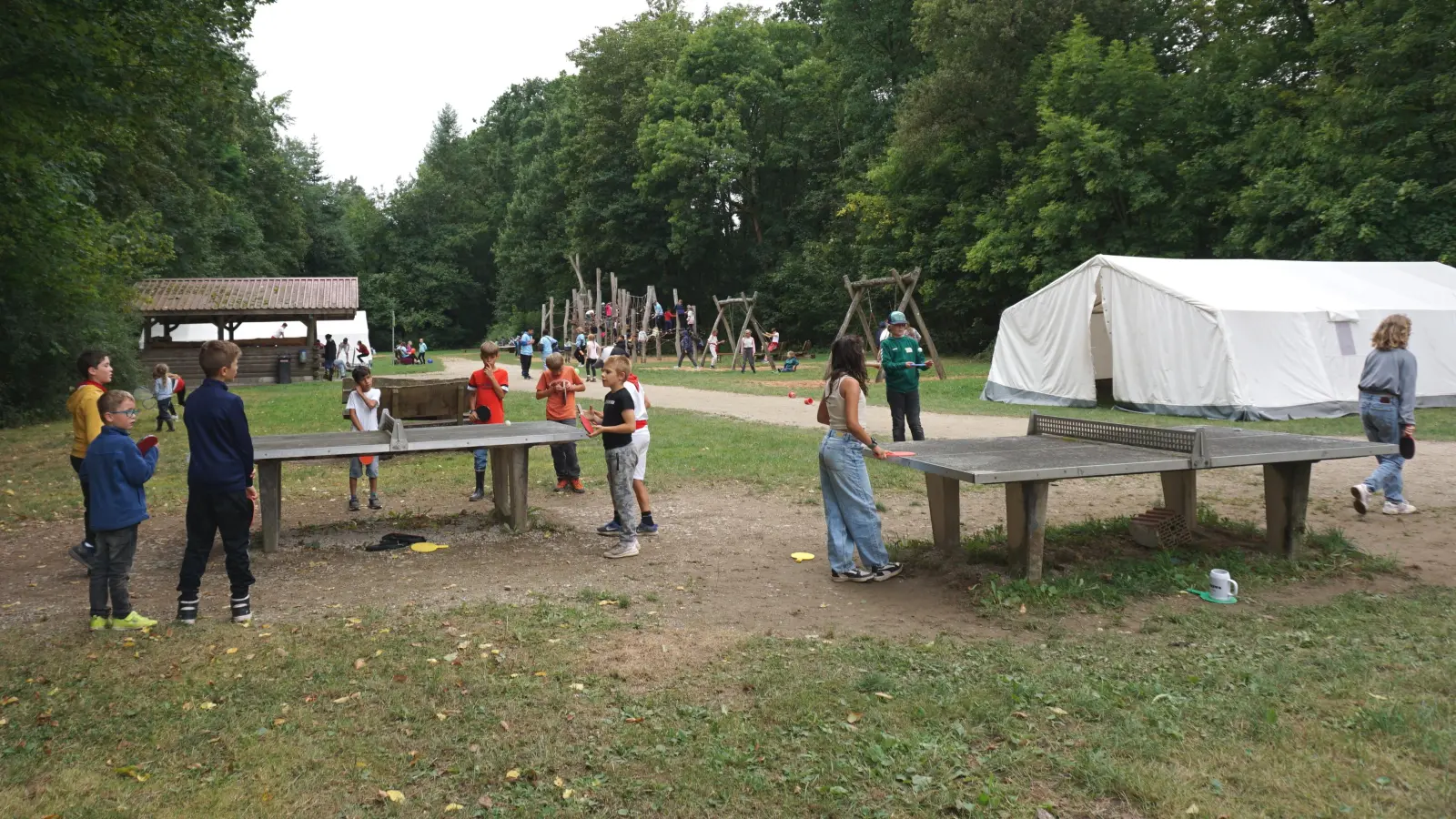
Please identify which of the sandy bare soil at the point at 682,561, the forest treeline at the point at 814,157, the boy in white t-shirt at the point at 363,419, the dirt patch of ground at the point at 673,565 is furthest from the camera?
the forest treeline at the point at 814,157

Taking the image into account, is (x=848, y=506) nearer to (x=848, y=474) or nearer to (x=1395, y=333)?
(x=848, y=474)

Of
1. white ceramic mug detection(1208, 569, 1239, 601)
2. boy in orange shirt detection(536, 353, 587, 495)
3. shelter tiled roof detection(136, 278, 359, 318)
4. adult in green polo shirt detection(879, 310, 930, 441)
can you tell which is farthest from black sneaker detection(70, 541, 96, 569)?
shelter tiled roof detection(136, 278, 359, 318)

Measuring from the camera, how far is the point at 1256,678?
443cm

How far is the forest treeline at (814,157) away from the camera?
16.5 metres

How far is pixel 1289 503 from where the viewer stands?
6773 millimetres

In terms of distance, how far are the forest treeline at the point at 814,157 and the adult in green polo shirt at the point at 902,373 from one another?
9.75 metres

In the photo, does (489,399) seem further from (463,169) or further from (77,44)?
(463,169)

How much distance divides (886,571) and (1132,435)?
6.56 feet

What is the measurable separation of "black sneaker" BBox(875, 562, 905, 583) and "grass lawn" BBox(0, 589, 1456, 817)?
4.28 feet

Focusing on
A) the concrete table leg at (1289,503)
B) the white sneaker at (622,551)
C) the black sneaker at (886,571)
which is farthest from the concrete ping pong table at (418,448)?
the concrete table leg at (1289,503)

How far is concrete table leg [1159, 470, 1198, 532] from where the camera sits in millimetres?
7215

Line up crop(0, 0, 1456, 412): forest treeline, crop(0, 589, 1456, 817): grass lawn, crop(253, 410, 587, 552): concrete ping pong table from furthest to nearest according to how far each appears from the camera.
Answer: crop(0, 0, 1456, 412): forest treeline → crop(253, 410, 587, 552): concrete ping pong table → crop(0, 589, 1456, 817): grass lawn

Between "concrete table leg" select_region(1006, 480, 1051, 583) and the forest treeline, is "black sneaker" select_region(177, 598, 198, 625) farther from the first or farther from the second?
the forest treeline

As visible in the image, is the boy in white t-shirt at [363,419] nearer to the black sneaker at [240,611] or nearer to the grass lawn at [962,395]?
the black sneaker at [240,611]
